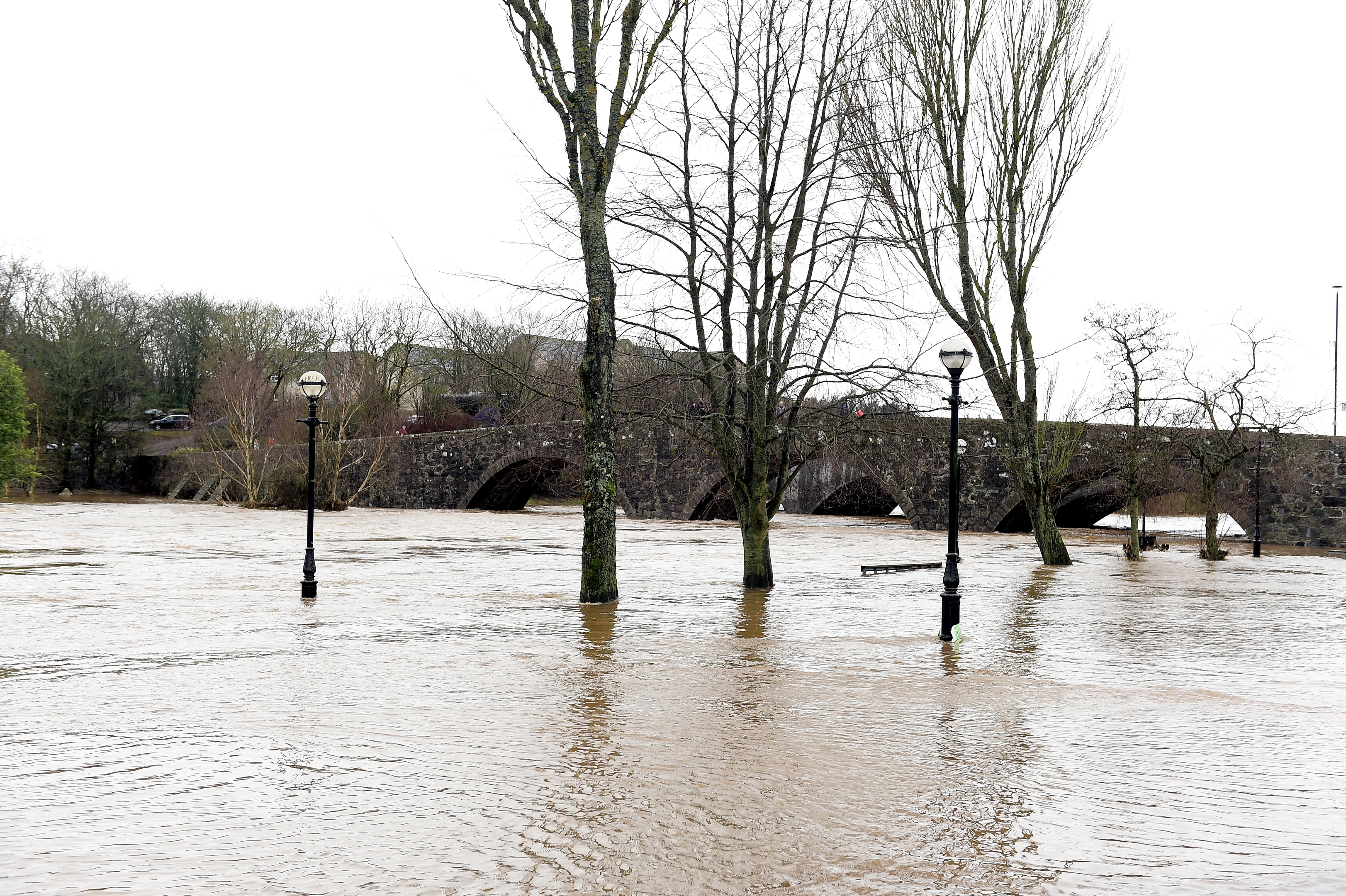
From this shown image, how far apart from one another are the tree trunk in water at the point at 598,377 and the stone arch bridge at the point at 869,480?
8.54 meters

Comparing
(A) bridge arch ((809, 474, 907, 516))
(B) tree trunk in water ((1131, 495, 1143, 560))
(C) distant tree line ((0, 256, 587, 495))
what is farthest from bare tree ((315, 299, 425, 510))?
(B) tree trunk in water ((1131, 495, 1143, 560))

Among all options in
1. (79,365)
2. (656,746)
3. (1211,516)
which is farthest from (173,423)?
(656,746)

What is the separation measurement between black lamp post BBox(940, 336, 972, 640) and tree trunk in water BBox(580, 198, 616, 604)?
13.1 ft

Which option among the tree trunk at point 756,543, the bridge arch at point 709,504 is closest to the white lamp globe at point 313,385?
the tree trunk at point 756,543

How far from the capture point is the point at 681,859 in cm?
512

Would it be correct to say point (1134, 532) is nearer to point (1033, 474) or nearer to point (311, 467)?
point (1033, 474)

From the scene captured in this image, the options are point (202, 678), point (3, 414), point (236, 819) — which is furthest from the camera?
point (3, 414)

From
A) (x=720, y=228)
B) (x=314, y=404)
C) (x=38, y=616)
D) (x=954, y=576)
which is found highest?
(x=720, y=228)

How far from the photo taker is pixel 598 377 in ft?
47.2

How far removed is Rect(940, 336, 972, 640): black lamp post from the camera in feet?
41.8

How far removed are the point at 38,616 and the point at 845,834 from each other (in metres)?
11.3

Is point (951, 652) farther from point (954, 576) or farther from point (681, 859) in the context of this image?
point (681, 859)

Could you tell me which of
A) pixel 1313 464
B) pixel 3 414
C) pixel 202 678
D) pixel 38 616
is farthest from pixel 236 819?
pixel 3 414

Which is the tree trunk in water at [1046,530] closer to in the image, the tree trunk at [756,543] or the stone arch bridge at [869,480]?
the stone arch bridge at [869,480]
